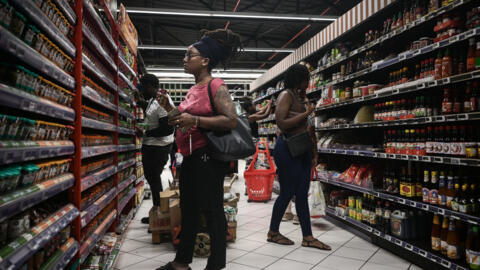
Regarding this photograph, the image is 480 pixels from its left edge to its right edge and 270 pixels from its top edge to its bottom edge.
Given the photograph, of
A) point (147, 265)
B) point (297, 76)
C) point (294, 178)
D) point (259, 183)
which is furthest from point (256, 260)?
point (259, 183)

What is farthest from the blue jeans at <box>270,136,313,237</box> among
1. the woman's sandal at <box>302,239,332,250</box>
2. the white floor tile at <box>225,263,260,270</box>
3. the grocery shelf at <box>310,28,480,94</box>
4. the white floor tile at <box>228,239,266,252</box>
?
the grocery shelf at <box>310,28,480,94</box>

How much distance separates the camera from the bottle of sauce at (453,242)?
2.42m

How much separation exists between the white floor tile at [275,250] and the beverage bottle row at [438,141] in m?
1.42

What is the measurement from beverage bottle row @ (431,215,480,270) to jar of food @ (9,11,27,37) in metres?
2.91

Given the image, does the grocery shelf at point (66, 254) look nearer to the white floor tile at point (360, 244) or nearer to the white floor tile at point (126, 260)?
the white floor tile at point (126, 260)

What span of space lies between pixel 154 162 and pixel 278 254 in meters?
1.71

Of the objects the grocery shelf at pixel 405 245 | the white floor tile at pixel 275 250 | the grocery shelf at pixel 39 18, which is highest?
the grocery shelf at pixel 39 18

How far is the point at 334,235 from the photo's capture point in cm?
371

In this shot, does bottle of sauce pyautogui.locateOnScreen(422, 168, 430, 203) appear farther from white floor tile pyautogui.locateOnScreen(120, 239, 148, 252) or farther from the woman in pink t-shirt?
white floor tile pyautogui.locateOnScreen(120, 239, 148, 252)

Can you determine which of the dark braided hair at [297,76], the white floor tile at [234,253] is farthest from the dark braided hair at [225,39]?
Result: the white floor tile at [234,253]

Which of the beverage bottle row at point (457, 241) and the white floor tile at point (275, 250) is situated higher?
the beverage bottle row at point (457, 241)

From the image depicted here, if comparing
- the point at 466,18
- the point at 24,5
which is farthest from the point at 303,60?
the point at 24,5

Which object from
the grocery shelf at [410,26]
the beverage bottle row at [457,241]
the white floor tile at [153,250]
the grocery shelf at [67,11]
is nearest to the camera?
the grocery shelf at [67,11]

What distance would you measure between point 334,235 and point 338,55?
2.34 metres
